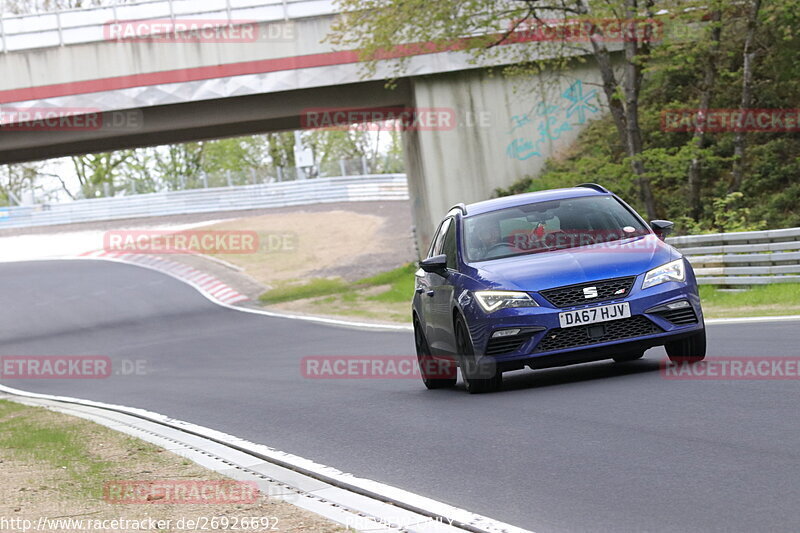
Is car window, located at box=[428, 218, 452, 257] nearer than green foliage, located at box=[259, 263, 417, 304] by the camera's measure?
Yes

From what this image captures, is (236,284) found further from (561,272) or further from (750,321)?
(561,272)

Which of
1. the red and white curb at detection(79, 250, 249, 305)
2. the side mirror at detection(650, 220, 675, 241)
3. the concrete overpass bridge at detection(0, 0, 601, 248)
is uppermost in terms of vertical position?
the concrete overpass bridge at detection(0, 0, 601, 248)

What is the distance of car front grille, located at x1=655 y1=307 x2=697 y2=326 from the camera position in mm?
10172

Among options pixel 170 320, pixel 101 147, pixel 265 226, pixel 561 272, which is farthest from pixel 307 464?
pixel 265 226

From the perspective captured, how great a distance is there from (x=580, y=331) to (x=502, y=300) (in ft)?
→ 2.19

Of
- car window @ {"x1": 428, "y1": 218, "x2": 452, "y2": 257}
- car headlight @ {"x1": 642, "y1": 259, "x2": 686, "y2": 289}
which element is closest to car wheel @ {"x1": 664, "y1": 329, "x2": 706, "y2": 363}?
car headlight @ {"x1": 642, "y1": 259, "x2": 686, "y2": 289}

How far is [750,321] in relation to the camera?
15078 millimetres

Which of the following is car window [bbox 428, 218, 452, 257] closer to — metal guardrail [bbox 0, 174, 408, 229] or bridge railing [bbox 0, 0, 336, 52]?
bridge railing [bbox 0, 0, 336, 52]

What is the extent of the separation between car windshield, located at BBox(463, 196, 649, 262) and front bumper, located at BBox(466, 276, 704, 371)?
3.06 ft

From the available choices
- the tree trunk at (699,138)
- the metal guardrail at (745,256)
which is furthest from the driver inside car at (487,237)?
the tree trunk at (699,138)

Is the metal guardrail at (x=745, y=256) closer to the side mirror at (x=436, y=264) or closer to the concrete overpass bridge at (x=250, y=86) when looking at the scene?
the side mirror at (x=436, y=264)

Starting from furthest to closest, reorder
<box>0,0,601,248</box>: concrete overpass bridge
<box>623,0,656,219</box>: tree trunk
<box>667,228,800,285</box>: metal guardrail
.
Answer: <box>0,0,601,248</box>: concrete overpass bridge → <box>623,0,656,219</box>: tree trunk → <box>667,228,800,285</box>: metal guardrail

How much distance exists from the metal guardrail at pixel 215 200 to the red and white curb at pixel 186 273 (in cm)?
1244

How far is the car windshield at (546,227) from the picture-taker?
36.1ft
